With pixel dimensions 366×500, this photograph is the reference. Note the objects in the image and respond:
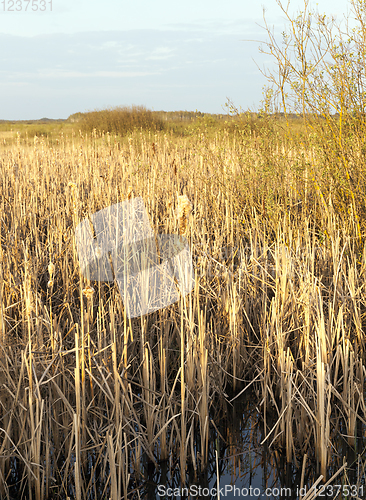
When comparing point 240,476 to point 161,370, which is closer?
point 240,476

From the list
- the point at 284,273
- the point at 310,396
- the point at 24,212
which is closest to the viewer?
the point at 310,396

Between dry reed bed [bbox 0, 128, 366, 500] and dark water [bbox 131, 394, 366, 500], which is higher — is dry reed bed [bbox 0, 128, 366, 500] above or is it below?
above

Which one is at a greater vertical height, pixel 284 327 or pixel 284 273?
pixel 284 273

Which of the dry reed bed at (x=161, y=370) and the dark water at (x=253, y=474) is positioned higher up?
the dry reed bed at (x=161, y=370)

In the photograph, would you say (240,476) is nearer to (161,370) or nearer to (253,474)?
(253,474)

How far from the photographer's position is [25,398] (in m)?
1.52

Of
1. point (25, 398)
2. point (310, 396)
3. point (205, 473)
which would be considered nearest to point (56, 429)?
point (25, 398)

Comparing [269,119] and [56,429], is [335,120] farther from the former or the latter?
[56,429]

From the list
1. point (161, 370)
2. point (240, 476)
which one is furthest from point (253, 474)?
point (161, 370)

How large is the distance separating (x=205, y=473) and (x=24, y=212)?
272cm

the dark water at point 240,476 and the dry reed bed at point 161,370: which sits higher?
the dry reed bed at point 161,370

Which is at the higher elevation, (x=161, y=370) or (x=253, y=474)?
(x=161, y=370)

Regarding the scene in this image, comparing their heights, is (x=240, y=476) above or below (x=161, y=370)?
below

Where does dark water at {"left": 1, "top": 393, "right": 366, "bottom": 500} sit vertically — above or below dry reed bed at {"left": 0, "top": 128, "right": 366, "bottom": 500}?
below
